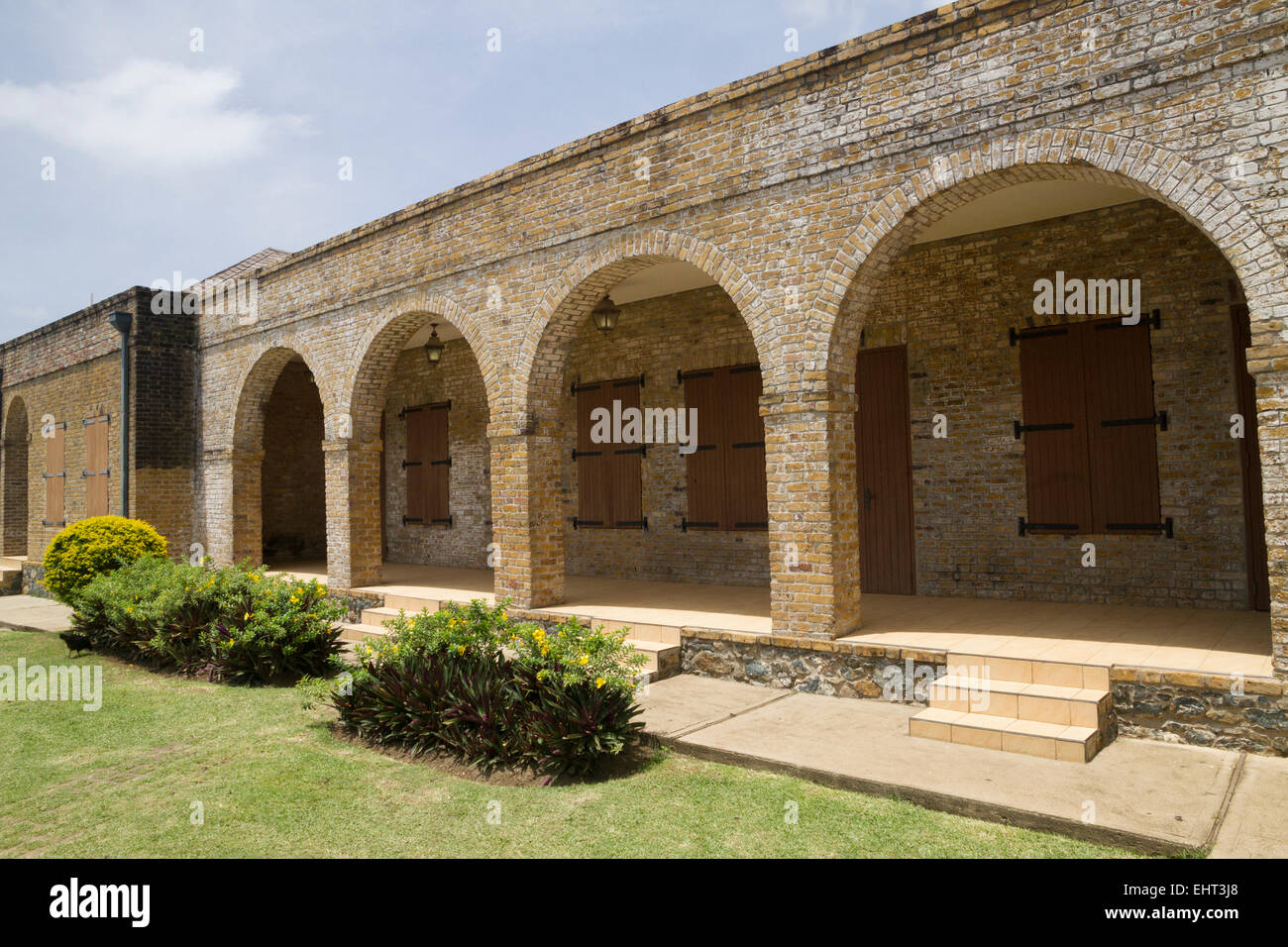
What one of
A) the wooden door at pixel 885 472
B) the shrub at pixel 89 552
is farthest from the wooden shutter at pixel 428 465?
the wooden door at pixel 885 472

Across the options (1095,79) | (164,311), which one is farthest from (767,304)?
(164,311)

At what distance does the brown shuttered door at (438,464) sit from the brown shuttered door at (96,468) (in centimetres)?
534

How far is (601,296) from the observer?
8109mm

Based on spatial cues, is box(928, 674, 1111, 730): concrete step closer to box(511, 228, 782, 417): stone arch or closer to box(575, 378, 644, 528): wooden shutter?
box(511, 228, 782, 417): stone arch

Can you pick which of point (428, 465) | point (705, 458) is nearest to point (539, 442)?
point (705, 458)

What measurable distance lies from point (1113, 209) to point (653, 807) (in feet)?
19.8

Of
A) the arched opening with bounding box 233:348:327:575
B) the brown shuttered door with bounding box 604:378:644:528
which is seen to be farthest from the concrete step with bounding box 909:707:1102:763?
the arched opening with bounding box 233:348:327:575

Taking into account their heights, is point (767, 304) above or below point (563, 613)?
above

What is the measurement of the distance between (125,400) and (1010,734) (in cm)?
1318

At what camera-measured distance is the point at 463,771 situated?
4.96m

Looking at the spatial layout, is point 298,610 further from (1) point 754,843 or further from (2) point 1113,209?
(2) point 1113,209

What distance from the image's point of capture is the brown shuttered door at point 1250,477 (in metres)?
6.46

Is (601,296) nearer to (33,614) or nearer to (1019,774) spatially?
(1019,774)

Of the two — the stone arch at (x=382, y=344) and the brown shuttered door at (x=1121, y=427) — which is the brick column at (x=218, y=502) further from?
the brown shuttered door at (x=1121, y=427)
